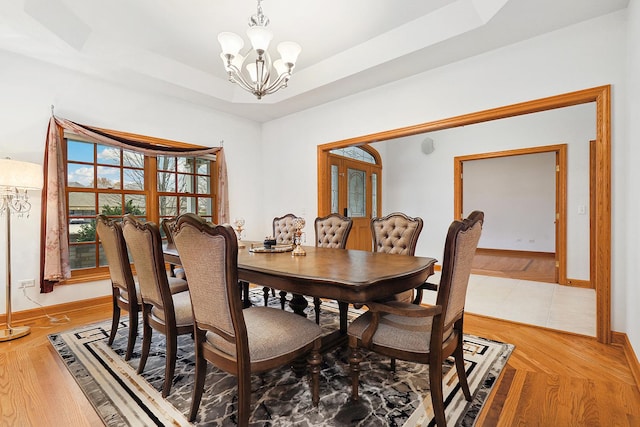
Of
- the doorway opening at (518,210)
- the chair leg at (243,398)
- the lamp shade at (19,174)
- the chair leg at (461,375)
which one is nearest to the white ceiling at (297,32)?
the lamp shade at (19,174)

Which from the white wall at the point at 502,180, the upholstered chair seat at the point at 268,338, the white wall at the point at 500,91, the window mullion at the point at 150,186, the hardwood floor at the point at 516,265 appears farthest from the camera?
the hardwood floor at the point at 516,265

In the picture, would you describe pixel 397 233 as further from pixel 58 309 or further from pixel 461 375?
pixel 58 309

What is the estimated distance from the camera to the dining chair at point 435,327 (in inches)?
56.6

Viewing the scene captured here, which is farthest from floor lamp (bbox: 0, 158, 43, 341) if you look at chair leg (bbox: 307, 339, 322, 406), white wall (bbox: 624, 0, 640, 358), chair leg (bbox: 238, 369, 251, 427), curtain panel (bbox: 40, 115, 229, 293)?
white wall (bbox: 624, 0, 640, 358)

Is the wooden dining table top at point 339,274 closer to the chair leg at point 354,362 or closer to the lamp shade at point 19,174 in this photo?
the chair leg at point 354,362

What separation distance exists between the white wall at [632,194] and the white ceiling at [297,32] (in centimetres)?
48

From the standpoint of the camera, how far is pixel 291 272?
1.70 metres

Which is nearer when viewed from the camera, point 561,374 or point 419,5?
point 561,374

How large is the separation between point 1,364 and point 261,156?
393 cm

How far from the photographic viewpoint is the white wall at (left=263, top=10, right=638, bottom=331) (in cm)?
239

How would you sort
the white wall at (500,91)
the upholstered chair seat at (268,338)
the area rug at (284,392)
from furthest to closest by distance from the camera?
the white wall at (500,91) → the area rug at (284,392) → the upholstered chair seat at (268,338)

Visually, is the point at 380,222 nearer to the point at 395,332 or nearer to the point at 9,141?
the point at 395,332

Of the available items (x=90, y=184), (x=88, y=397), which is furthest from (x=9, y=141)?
(x=88, y=397)

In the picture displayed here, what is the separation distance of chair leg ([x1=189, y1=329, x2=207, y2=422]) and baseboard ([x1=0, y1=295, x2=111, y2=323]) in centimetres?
269
